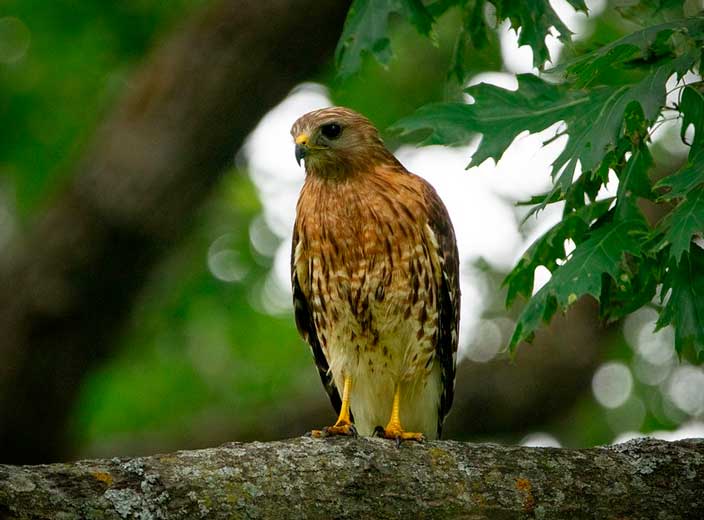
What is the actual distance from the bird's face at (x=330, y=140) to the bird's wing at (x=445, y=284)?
18.1 inches

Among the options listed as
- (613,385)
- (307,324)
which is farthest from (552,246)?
(613,385)

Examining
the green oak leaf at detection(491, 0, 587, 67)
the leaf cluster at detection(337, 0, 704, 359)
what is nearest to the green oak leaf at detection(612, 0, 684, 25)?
the leaf cluster at detection(337, 0, 704, 359)

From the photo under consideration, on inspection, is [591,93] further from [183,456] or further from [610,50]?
[183,456]

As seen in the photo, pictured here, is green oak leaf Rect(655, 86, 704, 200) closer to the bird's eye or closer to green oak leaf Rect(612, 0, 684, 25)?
green oak leaf Rect(612, 0, 684, 25)

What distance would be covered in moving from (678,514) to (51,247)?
4185 mm

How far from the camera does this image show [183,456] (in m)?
3.61

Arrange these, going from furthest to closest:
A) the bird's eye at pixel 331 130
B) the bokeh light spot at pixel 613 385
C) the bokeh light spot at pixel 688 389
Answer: the bokeh light spot at pixel 613 385 < the bokeh light spot at pixel 688 389 < the bird's eye at pixel 331 130

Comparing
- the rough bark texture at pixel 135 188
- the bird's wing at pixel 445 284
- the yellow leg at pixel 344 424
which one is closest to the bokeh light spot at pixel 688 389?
the bird's wing at pixel 445 284

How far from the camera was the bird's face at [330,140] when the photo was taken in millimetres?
5957

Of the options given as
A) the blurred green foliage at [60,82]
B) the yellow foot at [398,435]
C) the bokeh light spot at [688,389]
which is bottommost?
the yellow foot at [398,435]

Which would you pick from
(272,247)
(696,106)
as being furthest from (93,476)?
(272,247)

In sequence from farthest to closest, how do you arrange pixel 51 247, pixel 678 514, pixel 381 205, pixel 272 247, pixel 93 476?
pixel 272 247, pixel 51 247, pixel 381 205, pixel 678 514, pixel 93 476

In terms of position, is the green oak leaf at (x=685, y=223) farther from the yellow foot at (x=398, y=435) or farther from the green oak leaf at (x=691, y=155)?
the yellow foot at (x=398, y=435)

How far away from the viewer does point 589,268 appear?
3852mm
